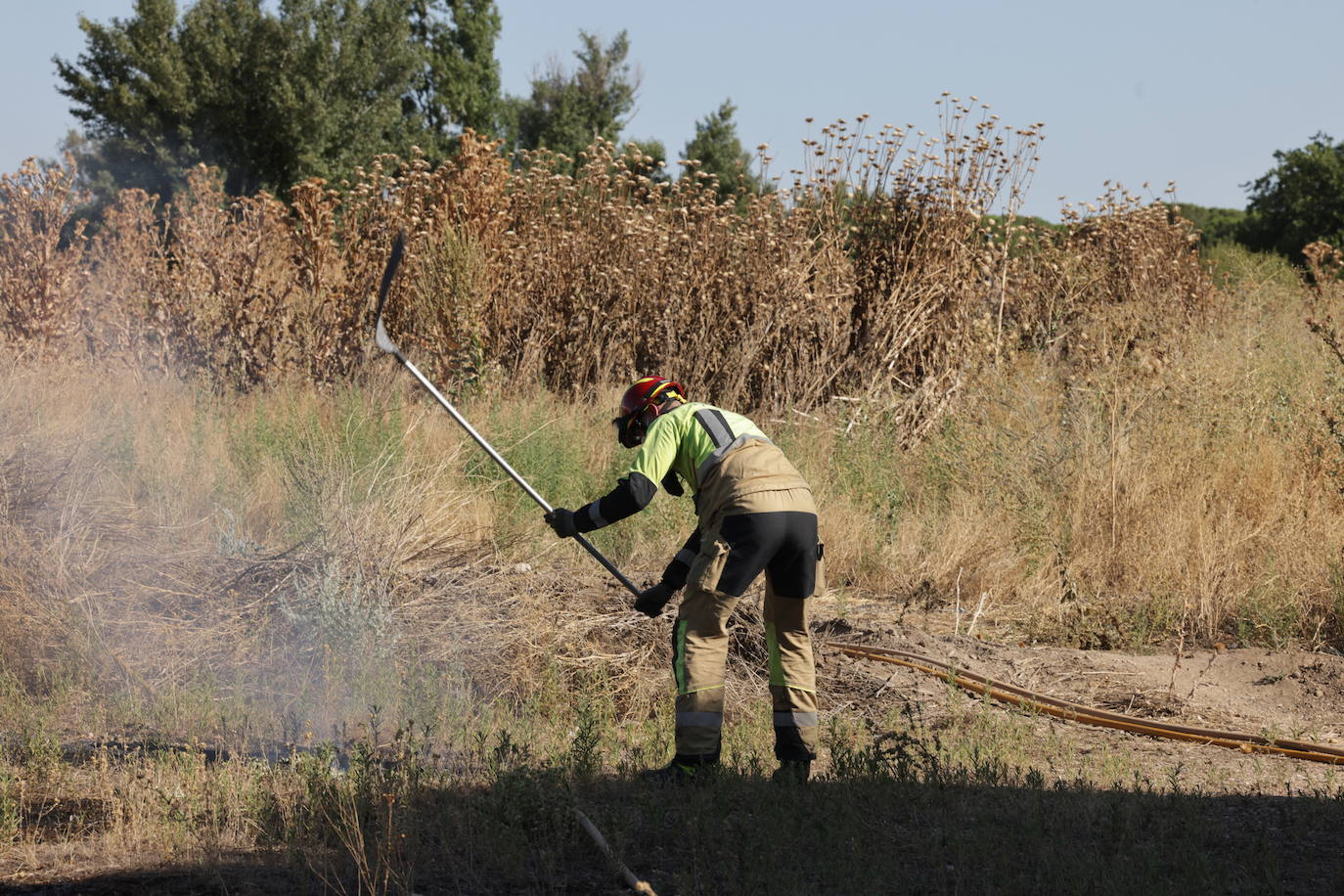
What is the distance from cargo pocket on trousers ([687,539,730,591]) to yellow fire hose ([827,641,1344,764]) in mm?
1913

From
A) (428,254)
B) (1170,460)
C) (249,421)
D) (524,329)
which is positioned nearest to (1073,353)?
(1170,460)

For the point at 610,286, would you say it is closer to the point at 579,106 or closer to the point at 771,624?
the point at 771,624

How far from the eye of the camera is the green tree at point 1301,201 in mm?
21641

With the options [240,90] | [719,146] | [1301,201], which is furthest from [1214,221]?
[240,90]

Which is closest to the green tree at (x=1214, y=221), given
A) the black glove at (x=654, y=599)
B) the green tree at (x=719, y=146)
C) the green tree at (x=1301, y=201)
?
the green tree at (x=1301, y=201)

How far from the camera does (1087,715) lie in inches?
251

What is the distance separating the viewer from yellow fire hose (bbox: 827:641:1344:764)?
5.89m

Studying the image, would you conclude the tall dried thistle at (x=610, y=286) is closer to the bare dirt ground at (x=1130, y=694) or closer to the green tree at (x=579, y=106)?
the bare dirt ground at (x=1130, y=694)

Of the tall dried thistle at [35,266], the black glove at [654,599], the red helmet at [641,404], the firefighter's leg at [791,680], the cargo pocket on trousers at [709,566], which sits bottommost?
the firefighter's leg at [791,680]

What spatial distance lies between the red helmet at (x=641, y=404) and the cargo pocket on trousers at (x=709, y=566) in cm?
57

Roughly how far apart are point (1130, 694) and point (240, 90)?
2600cm

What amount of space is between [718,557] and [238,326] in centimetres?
806

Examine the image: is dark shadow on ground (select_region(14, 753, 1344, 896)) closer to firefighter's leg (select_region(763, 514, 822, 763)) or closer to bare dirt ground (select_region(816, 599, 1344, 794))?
firefighter's leg (select_region(763, 514, 822, 763))

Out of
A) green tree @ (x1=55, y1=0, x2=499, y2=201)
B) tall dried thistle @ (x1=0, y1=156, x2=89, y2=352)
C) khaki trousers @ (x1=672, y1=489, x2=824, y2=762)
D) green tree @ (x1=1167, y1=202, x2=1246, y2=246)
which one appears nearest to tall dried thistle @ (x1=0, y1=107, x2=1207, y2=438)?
tall dried thistle @ (x1=0, y1=156, x2=89, y2=352)
